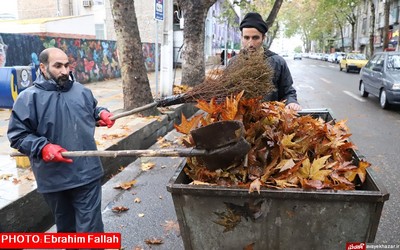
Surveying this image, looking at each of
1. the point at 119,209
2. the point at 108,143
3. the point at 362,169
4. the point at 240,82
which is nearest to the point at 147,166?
the point at 108,143

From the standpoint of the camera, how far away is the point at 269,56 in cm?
348

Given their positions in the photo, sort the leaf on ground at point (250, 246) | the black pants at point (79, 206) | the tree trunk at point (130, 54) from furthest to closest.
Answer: the tree trunk at point (130, 54) < the black pants at point (79, 206) < the leaf on ground at point (250, 246)

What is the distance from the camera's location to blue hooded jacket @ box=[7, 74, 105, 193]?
2557 millimetres

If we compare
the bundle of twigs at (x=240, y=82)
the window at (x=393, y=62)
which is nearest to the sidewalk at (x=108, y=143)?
the bundle of twigs at (x=240, y=82)

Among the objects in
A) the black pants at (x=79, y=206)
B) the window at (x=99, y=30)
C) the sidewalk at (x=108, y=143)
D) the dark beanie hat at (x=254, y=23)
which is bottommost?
the sidewalk at (x=108, y=143)

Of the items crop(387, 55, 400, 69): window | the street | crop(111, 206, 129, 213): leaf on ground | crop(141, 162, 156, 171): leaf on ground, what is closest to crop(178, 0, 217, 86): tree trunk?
the street

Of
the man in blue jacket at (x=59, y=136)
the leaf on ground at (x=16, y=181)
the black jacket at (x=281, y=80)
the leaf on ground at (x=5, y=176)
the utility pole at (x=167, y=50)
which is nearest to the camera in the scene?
the man in blue jacket at (x=59, y=136)

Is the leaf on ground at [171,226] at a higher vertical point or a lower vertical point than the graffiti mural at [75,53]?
lower

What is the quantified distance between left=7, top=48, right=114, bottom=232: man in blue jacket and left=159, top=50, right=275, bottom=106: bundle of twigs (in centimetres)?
71

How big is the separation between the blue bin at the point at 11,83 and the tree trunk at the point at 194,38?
727 centimetres

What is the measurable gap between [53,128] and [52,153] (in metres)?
0.29

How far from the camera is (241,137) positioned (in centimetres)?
207

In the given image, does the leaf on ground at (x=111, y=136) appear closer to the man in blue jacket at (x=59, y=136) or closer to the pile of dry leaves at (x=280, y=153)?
the man in blue jacket at (x=59, y=136)

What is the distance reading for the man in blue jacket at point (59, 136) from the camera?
255 centimetres
